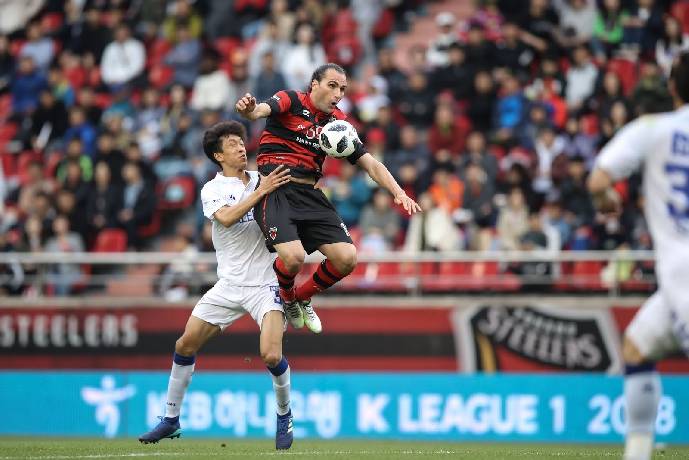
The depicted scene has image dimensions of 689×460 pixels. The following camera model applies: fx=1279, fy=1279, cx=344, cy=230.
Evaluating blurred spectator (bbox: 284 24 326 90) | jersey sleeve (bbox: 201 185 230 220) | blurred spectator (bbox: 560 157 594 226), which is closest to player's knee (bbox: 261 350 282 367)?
jersey sleeve (bbox: 201 185 230 220)

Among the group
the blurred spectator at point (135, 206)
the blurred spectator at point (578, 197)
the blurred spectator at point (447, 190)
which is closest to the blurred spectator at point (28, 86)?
the blurred spectator at point (135, 206)

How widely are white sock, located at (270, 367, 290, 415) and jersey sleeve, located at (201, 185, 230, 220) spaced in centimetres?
150

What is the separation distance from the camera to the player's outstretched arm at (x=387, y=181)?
10773 millimetres

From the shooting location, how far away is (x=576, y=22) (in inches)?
834

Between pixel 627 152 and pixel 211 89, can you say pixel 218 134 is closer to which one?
pixel 627 152

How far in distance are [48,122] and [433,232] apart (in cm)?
830

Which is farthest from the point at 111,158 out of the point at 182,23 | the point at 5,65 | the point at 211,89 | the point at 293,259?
the point at 293,259

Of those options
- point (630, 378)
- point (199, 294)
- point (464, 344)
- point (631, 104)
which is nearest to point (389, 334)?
A: point (464, 344)

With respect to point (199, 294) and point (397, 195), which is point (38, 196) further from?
point (397, 195)

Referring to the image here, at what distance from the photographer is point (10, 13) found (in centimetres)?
2584

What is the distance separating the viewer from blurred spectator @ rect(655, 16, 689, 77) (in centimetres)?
1948

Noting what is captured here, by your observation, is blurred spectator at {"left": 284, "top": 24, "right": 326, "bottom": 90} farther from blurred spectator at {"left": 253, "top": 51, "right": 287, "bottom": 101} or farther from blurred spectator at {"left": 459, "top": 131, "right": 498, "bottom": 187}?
blurred spectator at {"left": 459, "top": 131, "right": 498, "bottom": 187}

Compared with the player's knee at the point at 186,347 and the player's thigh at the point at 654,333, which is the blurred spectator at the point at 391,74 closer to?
the player's knee at the point at 186,347

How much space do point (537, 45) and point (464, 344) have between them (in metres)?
5.24
